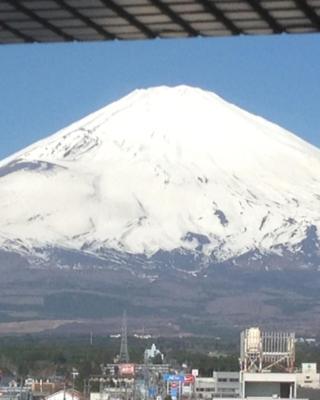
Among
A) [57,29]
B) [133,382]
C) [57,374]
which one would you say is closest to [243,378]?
[133,382]

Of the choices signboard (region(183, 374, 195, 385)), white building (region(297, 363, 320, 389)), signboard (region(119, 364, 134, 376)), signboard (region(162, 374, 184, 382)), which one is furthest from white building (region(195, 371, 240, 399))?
signboard (region(119, 364, 134, 376))

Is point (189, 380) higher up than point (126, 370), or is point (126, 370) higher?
point (126, 370)

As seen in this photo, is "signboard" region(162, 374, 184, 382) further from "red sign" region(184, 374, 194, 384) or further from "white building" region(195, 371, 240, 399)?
"white building" region(195, 371, 240, 399)

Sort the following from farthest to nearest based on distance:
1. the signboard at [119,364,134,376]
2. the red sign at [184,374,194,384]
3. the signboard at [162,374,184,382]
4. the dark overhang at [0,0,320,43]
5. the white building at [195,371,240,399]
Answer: the signboard at [119,364,134,376], the signboard at [162,374,184,382], the red sign at [184,374,194,384], the white building at [195,371,240,399], the dark overhang at [0,0,320,43]

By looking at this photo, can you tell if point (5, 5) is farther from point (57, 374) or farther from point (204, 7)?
point (57, 374)

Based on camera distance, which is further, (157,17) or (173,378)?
(173,378)

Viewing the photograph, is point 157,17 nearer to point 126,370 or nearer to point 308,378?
point 308,378

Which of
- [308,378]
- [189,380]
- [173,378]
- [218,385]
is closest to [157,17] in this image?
[308,378]

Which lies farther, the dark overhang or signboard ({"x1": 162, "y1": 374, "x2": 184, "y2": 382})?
signboard ({"x1": 162, "y1": 374, "x2": 184, "y2": 382})

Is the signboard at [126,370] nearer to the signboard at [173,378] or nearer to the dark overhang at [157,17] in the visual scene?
the signboard at [173,378]
